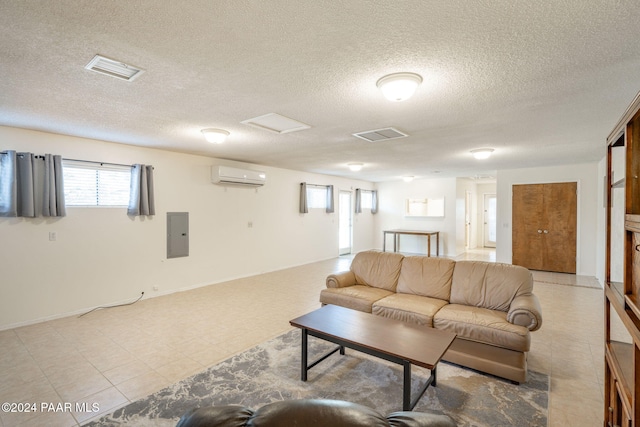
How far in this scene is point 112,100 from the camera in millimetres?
2637

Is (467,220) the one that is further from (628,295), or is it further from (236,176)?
(628,295)

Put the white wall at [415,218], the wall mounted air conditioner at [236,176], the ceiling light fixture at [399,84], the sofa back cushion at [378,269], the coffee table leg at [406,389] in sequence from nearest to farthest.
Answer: the coffee table leg at [406,389], the ceiling light fixture at [399,84], the sofa back cushion at [378,269], the wall mounted air conditioner at [236,176], the white wall at [415,218]

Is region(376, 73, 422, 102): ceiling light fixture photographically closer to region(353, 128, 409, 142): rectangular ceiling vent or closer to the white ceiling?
the white ceiling

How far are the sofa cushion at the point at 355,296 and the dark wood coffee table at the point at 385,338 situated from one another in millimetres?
444

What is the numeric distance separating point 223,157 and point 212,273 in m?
2.19

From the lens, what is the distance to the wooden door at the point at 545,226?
624 cm

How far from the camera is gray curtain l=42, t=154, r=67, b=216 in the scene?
3.62 m

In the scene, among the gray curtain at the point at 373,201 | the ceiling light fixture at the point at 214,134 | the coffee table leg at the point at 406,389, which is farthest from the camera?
the gray curtain at the point at 373,201

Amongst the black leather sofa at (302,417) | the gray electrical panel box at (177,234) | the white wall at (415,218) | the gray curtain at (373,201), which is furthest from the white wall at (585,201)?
the gray electrical panel box at (177,234)

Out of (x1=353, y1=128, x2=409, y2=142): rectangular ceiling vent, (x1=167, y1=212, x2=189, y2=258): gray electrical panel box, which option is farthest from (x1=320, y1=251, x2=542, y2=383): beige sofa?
(x1=167, y1=212, x2=189, y2=258): gray electrical panel box

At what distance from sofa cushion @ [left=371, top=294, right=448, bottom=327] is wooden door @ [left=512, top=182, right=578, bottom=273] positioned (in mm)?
4965

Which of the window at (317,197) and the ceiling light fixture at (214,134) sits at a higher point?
the ceiling light fixture at (214,134)

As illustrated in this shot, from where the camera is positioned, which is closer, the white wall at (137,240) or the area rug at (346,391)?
the area rug at (346,391)

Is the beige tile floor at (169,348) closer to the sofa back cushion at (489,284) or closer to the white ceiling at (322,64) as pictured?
the sofa back cushion at (489,284)
